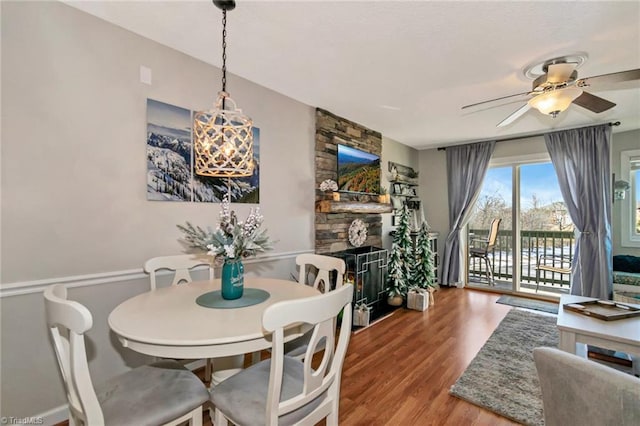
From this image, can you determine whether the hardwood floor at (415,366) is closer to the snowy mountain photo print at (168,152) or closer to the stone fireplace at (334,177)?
the stone fireplace at (334,177)

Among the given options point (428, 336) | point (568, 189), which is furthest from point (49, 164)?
point (568, 189)

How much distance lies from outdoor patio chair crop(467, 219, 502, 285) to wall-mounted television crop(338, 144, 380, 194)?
7.32 ft

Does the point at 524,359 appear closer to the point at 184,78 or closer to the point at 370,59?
the point at 370,59

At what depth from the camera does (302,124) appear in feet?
10.6

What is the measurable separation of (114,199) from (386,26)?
215 cm

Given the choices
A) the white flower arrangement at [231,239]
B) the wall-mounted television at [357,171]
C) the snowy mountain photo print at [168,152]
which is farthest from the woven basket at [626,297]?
the snowy mountain photo print at [168,152]

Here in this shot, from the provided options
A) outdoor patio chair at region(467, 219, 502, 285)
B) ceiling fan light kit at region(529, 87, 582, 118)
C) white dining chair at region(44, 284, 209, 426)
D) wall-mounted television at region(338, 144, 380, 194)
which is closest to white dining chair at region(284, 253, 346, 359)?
white dining chair at region(44, 284, 209, 426)

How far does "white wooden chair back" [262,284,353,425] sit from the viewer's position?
1012 millimetres

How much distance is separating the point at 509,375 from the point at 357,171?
2703 millimetres

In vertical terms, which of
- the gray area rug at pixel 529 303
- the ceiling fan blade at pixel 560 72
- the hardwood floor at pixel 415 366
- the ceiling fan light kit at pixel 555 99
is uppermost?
the ceiling fan blade at pixel 560 72

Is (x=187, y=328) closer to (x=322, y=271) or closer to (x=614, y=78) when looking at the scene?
(x=322, y=271)

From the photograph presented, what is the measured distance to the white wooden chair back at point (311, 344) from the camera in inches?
39.8

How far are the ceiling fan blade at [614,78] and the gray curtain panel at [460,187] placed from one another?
9.47 ft

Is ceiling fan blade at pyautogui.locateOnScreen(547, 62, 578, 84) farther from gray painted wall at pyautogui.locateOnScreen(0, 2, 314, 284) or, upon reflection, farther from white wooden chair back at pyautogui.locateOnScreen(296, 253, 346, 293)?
gray painted wall at pyautogui.locateOnScreen(0, 2, 314, 284)
